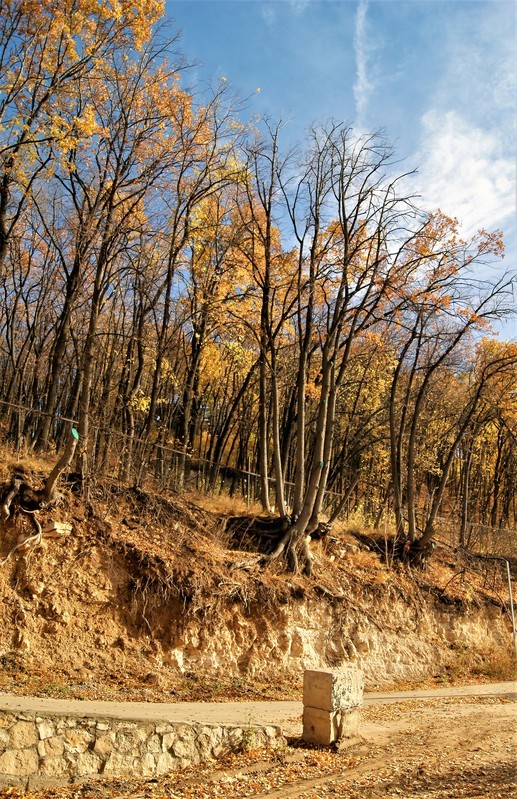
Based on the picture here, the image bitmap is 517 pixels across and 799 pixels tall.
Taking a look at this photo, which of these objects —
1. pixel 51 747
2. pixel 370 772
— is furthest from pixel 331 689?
pixel 51 747

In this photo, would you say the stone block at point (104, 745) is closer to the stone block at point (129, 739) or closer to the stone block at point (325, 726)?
the stone block at point (129, 739)

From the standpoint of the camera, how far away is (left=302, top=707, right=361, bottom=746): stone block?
912 centimetres

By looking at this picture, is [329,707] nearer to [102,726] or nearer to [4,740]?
[102,726]

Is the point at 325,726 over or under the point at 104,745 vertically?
under

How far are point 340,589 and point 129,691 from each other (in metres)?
7.28

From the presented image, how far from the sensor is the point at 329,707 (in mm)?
9133

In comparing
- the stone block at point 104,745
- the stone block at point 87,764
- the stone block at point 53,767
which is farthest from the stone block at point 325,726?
the stone block at point 53,767

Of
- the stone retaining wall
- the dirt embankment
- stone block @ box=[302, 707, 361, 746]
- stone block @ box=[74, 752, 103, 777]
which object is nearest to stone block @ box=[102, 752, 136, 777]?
the stone retaining wall

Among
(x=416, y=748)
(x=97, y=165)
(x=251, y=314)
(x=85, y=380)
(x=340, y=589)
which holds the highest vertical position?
(x=97, y=165)

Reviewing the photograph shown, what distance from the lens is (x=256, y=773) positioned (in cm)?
786

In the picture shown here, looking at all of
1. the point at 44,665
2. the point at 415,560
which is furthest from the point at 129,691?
the point at 415,560

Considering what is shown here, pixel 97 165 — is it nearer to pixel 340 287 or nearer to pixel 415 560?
pixel 340 287

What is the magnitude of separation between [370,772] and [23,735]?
455 centimetres

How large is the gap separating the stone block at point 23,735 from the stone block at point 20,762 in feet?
0.19
